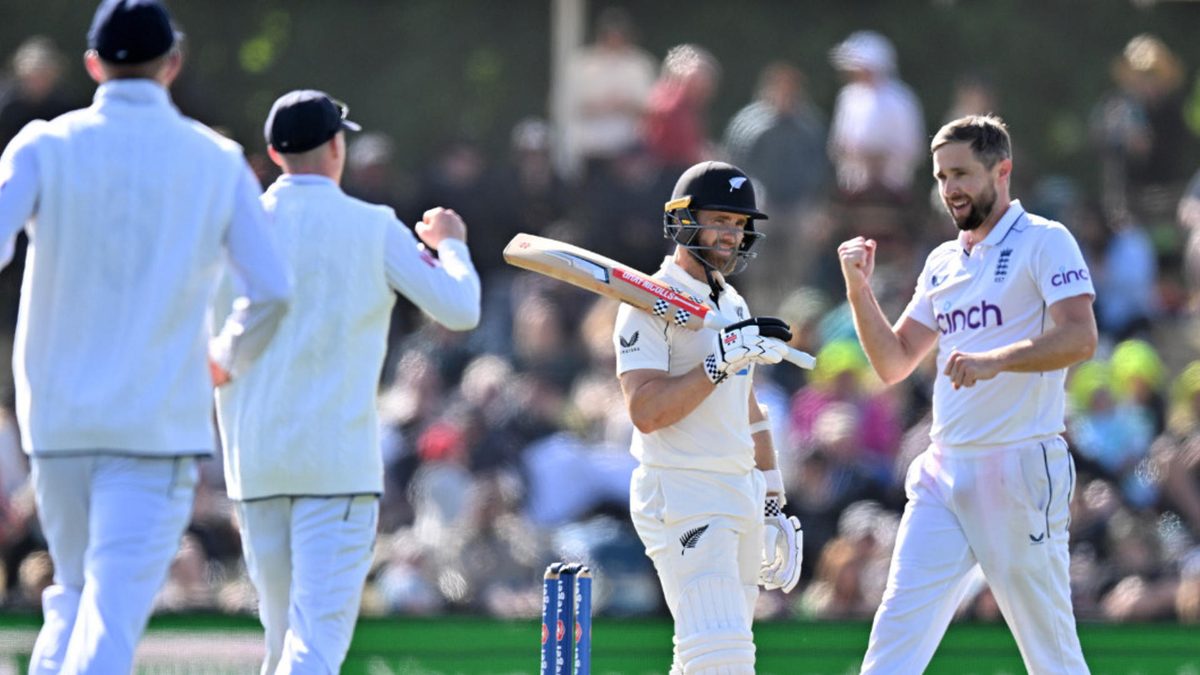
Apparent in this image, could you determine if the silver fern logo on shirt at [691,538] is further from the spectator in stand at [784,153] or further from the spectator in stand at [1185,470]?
the spectator in stand at [784,153]

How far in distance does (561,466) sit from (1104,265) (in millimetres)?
4357

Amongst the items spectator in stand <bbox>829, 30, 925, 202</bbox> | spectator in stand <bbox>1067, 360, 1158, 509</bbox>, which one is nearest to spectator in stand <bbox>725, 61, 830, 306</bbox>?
spectator in stand <bbox>829, 30, 925, 202</bbox>

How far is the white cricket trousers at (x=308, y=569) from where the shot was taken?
19.5 ft

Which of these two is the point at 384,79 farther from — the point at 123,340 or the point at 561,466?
the point at 123,340

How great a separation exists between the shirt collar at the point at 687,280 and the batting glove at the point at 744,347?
26 centimetres

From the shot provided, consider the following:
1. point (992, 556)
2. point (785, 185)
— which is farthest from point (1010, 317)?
point (785, 185)

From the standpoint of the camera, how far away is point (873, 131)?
15375mm

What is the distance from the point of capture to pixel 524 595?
38.8 ft

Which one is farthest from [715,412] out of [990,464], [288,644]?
[288,644]

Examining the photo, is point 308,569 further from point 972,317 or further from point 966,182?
point 966,182

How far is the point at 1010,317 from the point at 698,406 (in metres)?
1.07

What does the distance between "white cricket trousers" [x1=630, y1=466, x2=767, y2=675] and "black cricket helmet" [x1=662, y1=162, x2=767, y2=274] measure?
0.71m

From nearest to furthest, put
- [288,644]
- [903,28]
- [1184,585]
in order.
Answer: [288,644] < [1184,585] < [903,28]

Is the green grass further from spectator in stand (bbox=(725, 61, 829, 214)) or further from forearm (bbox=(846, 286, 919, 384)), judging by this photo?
spectator in stand (bbox=(725, 61, 829, 214))
